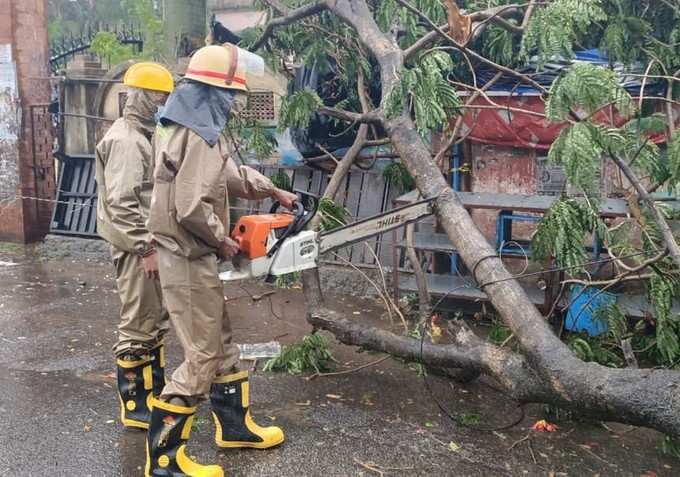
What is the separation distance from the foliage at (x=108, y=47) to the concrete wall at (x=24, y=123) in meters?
1.86

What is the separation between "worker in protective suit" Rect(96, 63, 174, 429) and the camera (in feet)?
12.2

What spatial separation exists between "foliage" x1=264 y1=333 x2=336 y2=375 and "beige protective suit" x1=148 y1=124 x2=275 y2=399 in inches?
57.1

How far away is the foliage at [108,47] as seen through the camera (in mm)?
12193

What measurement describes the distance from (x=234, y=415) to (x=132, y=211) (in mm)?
1225

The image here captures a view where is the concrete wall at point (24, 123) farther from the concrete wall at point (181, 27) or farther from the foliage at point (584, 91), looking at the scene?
the foliage at point (584, 91)

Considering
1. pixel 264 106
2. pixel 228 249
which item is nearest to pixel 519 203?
pixel 228 249

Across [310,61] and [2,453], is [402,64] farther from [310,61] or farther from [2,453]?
[2,453]

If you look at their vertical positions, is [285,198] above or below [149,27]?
below

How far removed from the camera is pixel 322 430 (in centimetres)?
392

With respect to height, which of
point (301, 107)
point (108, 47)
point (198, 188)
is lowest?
point (198, 188)

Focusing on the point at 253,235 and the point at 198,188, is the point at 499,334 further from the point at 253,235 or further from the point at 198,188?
the point at 198,188

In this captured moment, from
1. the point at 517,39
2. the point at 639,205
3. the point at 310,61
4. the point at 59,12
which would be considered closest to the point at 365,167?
the point at 310,61

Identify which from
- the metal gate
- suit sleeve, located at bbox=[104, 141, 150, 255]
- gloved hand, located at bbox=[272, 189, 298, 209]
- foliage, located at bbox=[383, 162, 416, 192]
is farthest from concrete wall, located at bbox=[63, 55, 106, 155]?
gloved hand, located at bbox=[272, 189, 298, 209]

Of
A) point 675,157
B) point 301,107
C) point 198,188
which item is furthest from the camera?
point 301,107
